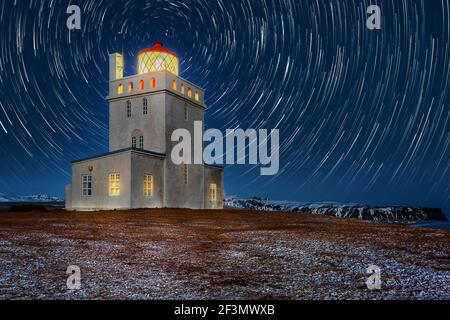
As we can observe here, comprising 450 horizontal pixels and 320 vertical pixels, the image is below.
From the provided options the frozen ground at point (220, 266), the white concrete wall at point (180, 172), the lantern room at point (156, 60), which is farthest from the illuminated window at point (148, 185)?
the frozen ground at point (220, 266)

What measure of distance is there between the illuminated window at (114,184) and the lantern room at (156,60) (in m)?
8.51

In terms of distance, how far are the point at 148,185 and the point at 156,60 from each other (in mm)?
9331

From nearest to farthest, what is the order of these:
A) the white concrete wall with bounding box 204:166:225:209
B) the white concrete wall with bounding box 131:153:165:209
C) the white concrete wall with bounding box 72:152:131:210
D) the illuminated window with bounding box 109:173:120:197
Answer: the white concrete wall with bounding box 72:152:131:210, the white concrete wall with bounding box 131:153:165:209, the illuminated window with bounding box 109:173:120:197, the white concrete wall with bounding box 204:166:225:209

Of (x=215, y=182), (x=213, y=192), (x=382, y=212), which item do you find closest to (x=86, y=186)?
(x=213, y=192)

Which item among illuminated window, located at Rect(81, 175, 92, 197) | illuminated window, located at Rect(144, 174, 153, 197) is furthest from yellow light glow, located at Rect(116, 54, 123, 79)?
illuminated window, located at Rect(144, 174, 153, 197)

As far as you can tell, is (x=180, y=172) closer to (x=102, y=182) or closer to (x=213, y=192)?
(x=213, y=192)

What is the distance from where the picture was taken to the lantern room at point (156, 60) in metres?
26.9

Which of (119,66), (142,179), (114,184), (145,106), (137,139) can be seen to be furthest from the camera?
(119,66)

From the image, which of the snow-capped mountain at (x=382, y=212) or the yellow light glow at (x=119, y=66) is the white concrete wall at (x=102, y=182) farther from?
the snow-capped mountain at (x=382, y=212)

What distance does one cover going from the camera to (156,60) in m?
26.9

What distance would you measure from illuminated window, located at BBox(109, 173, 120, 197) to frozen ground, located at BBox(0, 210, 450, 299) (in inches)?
494

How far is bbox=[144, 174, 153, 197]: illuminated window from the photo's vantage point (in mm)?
23328

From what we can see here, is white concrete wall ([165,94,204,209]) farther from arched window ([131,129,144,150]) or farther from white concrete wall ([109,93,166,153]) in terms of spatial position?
arched window ([131,129,144,150])

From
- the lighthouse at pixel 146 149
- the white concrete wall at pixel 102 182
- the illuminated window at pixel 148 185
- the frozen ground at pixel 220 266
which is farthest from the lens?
the illuminated window at pixel 148 185
